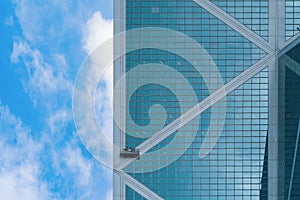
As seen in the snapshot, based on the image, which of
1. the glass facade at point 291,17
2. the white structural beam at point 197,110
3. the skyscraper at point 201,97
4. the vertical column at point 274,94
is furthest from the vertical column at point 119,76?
the glass facade at point 291,17

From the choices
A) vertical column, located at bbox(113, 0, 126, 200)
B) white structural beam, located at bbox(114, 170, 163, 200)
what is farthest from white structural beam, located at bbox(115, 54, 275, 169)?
vertical column, located at bbox(113, 0, 126, 200)

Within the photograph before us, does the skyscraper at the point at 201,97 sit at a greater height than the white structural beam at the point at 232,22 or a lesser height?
lesser

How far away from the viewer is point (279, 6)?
1279cm

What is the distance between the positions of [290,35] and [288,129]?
2116 mm

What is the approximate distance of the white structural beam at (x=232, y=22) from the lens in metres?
12.8

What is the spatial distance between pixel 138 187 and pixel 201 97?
2.48 m

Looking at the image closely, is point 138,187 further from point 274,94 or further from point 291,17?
point 291,17

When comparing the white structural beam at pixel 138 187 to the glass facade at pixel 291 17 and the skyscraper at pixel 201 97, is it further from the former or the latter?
the glass facade at pixel 291 17

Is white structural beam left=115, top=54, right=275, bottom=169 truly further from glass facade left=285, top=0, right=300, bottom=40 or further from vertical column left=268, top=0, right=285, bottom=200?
glass facade left=285, top=0, right=300, bottom=40

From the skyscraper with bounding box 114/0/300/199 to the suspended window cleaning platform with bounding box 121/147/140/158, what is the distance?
0.07 ft

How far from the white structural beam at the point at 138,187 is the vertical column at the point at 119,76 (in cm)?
10

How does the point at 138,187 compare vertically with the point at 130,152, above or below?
below

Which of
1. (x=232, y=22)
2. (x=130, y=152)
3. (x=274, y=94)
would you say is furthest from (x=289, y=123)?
(x=130, y=152)

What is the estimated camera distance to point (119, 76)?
12.6 m
